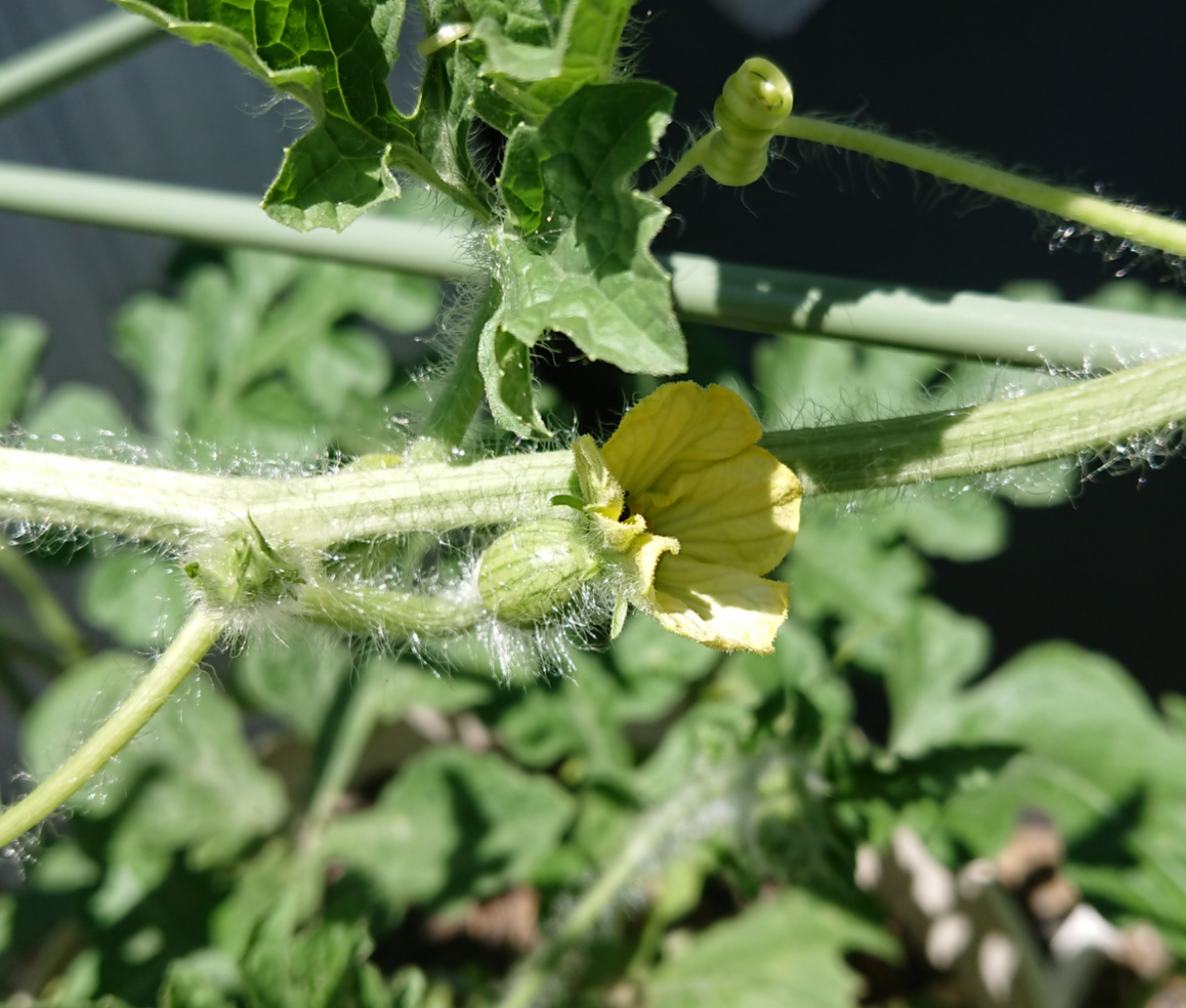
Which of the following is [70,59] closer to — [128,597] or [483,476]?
[128,597]

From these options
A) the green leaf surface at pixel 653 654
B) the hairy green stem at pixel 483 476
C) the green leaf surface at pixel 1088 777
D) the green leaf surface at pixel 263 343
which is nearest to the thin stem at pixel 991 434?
the hairy green stem at pixel 483 476

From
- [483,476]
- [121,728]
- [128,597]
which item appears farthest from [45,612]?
[483,476]

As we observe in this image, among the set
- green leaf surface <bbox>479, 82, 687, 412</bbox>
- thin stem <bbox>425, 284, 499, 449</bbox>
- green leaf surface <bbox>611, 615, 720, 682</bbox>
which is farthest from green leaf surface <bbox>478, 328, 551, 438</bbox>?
green leaf surface <bbox>611, 615, 720, 682</bbox>

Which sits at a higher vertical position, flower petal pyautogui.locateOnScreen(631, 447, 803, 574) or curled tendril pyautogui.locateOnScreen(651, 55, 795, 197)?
curled tendril pyautogui.locateOnScreen(651, 55, 795, 197)

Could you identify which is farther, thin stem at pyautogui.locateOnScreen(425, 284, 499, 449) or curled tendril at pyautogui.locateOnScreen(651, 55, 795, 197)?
thin stem at pyautogui.locateOnScreen(425, 284, 499, 449)

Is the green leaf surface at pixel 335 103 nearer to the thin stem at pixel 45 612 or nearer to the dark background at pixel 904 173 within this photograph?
the thin stem at pixel 45 612

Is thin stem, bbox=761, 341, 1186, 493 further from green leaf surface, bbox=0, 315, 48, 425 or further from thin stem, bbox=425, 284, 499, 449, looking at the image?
green leaf surface, bbox=0, 315, 48, 425
